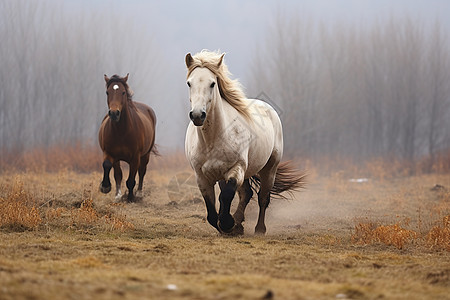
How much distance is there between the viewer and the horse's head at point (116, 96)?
9.24m

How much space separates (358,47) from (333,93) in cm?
323

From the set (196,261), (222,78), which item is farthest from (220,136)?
(196,261)

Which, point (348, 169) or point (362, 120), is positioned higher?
point (362, 120)

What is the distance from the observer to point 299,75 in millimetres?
29438

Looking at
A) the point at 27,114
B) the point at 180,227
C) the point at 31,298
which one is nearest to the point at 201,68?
the point at 180,227

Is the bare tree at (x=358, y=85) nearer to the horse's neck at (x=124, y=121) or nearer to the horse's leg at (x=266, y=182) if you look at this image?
the horse's neck at (x=124, y=121)

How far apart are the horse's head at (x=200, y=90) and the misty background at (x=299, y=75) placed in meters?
20.7

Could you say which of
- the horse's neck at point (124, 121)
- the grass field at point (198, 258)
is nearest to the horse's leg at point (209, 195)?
the grass field at point (198, 258)

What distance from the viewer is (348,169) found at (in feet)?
73.7

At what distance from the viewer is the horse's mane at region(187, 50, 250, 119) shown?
606 centimetres

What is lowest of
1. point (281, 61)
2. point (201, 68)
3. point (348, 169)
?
point (348, 169)

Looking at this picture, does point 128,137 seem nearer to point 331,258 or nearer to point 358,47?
point 331,258

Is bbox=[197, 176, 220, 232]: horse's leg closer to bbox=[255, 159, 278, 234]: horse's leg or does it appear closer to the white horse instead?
the white horse

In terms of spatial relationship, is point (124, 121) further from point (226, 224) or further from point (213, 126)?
point (226, 224)
